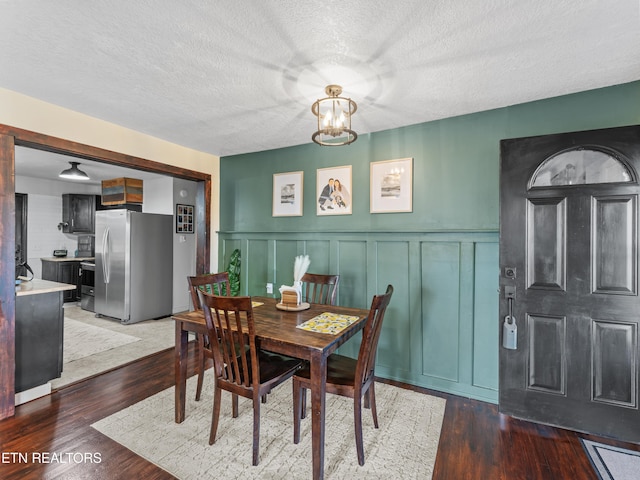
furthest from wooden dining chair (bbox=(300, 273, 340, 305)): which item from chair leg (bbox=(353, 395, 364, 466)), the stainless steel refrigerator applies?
the stainless steel refrigerator

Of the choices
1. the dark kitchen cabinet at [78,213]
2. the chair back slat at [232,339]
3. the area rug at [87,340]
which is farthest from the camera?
the dark kitchen cabinet at [78,213]

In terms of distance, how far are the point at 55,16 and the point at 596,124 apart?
3.44m

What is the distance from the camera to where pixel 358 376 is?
70.8 inches

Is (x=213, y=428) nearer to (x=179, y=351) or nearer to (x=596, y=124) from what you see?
(x=179, y=351)

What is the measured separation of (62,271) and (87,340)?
2516 mm

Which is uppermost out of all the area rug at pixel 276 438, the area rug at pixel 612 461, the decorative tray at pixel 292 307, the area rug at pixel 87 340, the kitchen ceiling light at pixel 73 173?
the kitchen ceiling light at pixel 73 173

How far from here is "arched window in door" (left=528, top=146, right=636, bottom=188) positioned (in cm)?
204

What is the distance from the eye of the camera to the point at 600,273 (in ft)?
6.81

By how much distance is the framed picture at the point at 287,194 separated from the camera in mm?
3518

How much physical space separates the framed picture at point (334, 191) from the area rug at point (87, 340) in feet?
9.76

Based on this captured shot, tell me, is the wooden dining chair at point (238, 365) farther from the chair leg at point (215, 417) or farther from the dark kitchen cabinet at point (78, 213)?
the dark kitchen cabinet at point (78, 213)

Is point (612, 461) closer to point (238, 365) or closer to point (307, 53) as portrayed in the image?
point (238, 365)

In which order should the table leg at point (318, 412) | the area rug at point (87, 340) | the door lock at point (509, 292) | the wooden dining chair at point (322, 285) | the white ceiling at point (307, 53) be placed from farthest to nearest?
1. the area rug at point (87, 340)
2. the wooden dining chair at point (322, 285)
3. the door lock at point (509, 292)
4. the table leg at point (318, 412)
5. the white ceiling at point (307, 53)

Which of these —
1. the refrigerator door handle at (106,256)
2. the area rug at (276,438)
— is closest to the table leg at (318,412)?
the area rug at (276,438)
